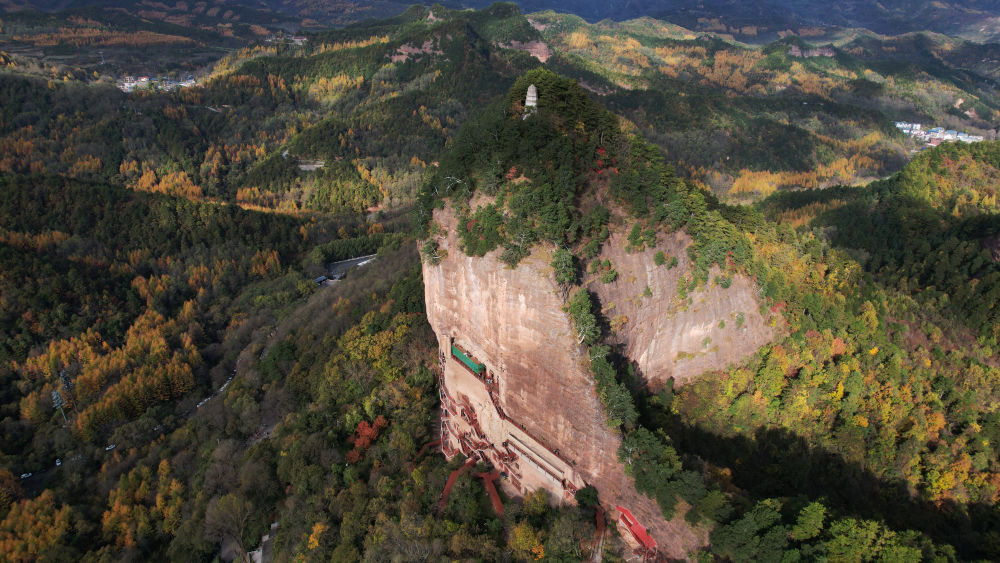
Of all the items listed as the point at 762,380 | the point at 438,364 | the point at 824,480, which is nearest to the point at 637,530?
the point at 762,380

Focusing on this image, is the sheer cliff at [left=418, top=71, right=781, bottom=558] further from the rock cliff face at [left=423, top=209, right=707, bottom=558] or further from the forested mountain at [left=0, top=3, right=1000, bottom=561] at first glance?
the forested mountain at [left=0, top=3, right=1000, bottom=561]

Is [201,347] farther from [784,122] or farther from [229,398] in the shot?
[784,122]

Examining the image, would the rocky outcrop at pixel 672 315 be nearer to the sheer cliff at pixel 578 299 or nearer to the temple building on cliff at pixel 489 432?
the sheer cliff at pixel 578 299

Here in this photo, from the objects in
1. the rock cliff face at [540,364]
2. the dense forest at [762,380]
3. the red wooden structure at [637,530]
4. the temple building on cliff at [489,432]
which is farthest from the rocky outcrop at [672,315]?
the red wooden structure at [637,530]

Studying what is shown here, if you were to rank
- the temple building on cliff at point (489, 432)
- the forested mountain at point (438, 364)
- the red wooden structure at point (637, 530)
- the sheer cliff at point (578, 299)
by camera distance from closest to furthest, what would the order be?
the red wooden structure at point (637, 530) < the sheer cliff at point (578, 299) < the forested mountain at point (438, 364) < the temple building on cliff at point (489, 432)

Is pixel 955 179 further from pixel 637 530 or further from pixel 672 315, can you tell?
pixel 637 530

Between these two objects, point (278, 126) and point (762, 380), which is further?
point (278, 126)

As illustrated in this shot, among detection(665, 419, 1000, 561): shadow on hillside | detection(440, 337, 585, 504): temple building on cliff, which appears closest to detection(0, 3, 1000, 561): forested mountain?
detection(665, 419, 1000, 561): shadow on hillside
